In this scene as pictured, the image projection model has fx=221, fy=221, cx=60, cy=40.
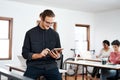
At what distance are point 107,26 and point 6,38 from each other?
3.57 meters

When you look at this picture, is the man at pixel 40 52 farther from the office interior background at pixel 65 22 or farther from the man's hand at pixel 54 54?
the office interior background at pixel 65 22

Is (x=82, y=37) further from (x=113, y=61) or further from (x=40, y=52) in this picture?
(x=40, y=52)

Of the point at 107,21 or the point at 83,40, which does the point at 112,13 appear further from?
the point at 83,40

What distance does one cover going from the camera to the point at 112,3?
255 inches

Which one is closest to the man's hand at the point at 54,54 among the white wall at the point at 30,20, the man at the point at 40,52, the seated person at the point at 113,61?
the man at the point at 40,52

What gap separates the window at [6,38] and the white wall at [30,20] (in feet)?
0.37

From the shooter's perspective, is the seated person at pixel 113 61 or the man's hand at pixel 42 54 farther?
the seated person at pixel 113 61

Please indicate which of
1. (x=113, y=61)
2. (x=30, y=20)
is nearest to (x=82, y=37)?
(x=30, y=20)

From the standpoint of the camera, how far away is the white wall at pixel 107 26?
7.50 metres

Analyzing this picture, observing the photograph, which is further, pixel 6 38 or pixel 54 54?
pixel 6 38

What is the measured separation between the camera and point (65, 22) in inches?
293

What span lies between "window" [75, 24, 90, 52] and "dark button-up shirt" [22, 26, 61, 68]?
5292mm

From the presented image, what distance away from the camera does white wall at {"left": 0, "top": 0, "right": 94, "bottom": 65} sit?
627 cm

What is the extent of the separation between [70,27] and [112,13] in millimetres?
1544
